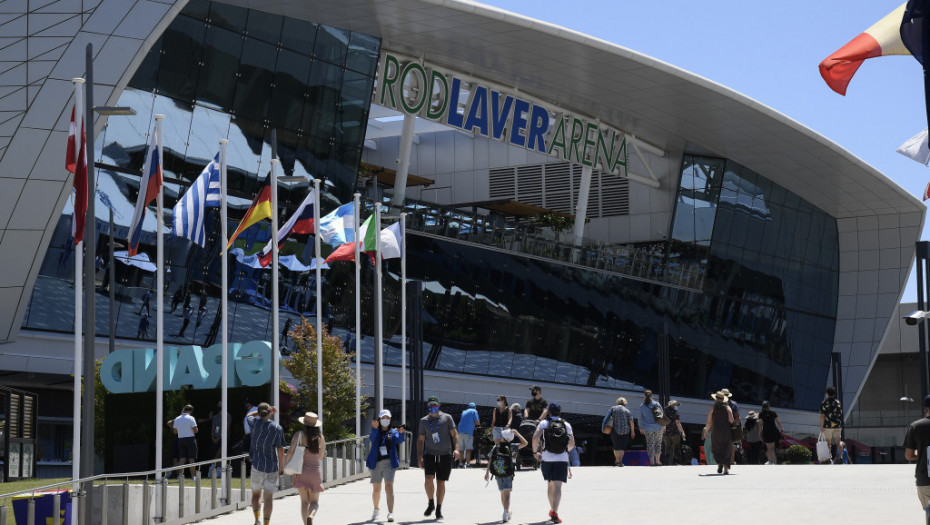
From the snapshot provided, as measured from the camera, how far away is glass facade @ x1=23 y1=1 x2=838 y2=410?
34.1 m

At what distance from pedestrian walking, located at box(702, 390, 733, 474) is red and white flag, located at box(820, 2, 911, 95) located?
941 cm

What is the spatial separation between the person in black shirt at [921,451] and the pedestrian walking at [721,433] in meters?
10.0

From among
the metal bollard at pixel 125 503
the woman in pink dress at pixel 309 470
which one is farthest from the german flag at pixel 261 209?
the metal bollard at pixel 125 503

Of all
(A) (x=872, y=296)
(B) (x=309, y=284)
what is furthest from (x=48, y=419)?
(A) (x=872, y=296)

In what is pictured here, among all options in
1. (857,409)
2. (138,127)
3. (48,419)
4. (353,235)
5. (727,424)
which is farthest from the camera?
(857,409)

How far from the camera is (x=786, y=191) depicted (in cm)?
5344

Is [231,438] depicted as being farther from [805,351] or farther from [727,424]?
[805,351]

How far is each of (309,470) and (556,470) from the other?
10.2 feet

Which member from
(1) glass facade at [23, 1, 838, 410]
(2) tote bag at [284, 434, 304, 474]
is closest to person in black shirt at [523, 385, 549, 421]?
(1) glass facade at [23, 1, 838, 410]

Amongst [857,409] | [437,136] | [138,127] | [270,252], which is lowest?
[857,409]

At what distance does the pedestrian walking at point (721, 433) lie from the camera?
22.6 m

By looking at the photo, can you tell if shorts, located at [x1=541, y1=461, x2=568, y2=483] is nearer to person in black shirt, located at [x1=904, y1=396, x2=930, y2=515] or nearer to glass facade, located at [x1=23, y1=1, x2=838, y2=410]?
person in black shirt, located at [x1=904, y1=396, x2=930, y2=515]

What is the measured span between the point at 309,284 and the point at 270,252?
12.9 meters

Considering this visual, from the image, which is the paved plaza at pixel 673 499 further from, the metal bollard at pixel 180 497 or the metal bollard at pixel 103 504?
the metal bollard at pixel 103 504
